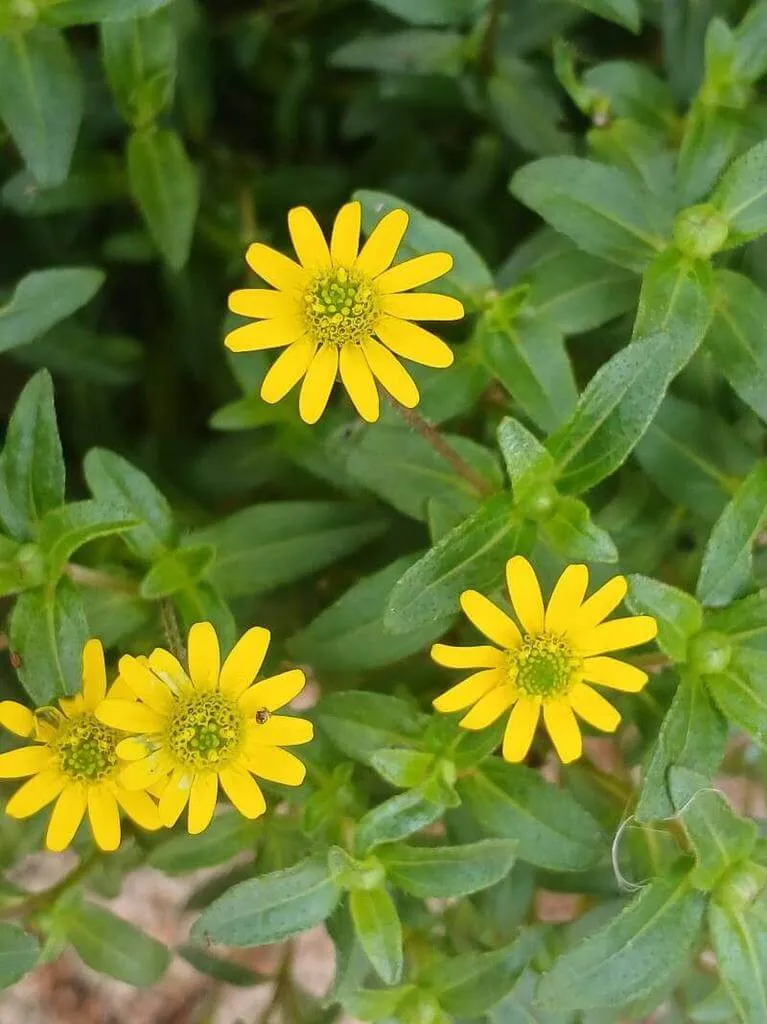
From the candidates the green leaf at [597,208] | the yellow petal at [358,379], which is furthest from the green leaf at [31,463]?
the green leaf at [597,208]

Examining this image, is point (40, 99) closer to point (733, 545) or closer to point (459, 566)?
point (459, 566)

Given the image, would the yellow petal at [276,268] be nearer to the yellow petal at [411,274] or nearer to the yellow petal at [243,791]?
the yellow petal at [411,274]

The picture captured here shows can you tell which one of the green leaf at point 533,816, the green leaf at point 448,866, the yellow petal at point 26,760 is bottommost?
the green leaf at point 533,816

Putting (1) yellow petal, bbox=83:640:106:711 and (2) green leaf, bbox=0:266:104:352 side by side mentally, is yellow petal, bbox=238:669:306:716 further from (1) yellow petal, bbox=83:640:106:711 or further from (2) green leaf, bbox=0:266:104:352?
(2) green leaf, bbox=0:266:104:352

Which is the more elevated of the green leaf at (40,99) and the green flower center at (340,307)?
the green leaf at (40,99)

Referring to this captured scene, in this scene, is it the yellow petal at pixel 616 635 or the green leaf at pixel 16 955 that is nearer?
the yellow petal at pixel 616 635

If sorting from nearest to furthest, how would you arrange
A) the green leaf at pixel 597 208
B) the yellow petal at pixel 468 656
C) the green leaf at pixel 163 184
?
1. the yellow petal at pixel 468 656
2. the green leaf at pixel 597 208
3. the green leaf at pixel 163 184

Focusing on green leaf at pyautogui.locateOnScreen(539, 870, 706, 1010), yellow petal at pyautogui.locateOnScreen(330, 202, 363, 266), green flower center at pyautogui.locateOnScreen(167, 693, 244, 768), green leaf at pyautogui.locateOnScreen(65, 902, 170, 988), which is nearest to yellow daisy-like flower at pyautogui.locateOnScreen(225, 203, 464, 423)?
yellow petal at pyautogui.locateOnScreen(330, 202, 363, 266)

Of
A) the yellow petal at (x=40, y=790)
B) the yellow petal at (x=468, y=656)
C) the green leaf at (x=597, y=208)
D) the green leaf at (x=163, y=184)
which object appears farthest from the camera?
the green leaf at (x=163, y=184)
